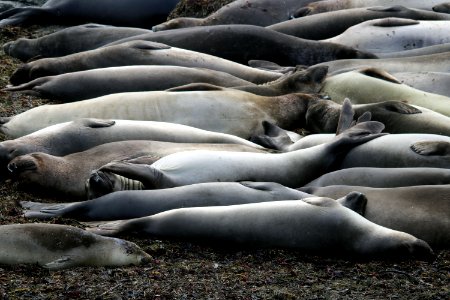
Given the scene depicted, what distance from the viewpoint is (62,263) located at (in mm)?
5891

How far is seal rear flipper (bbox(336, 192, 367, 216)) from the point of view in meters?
6.64

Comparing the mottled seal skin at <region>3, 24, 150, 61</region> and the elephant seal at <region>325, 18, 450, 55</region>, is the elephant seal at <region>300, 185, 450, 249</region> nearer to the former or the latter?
the elephant seal at <region>325, 18, 450, 55</region>

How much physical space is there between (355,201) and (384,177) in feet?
2.16

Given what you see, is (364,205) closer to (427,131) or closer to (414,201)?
(414,201)

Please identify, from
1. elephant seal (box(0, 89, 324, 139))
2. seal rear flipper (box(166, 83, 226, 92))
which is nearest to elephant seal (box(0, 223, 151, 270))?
elephant seal (box(0, 89, 324, 139))

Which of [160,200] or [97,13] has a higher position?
[160,200]

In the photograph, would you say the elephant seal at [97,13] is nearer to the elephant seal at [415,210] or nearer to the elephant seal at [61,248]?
the elephant seal at [415,210]

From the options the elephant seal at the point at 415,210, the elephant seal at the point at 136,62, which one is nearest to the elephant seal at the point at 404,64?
the elephant seal at the point at 136,62

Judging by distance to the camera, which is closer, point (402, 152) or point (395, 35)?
point (402, 152)

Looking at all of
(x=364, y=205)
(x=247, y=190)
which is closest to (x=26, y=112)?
(x=247, y=190)

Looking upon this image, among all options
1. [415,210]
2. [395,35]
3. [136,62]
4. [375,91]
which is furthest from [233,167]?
[395,35]

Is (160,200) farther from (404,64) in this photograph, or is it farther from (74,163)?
(404,64)

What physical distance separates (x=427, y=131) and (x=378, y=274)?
2385 mm

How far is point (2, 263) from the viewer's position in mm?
5836
